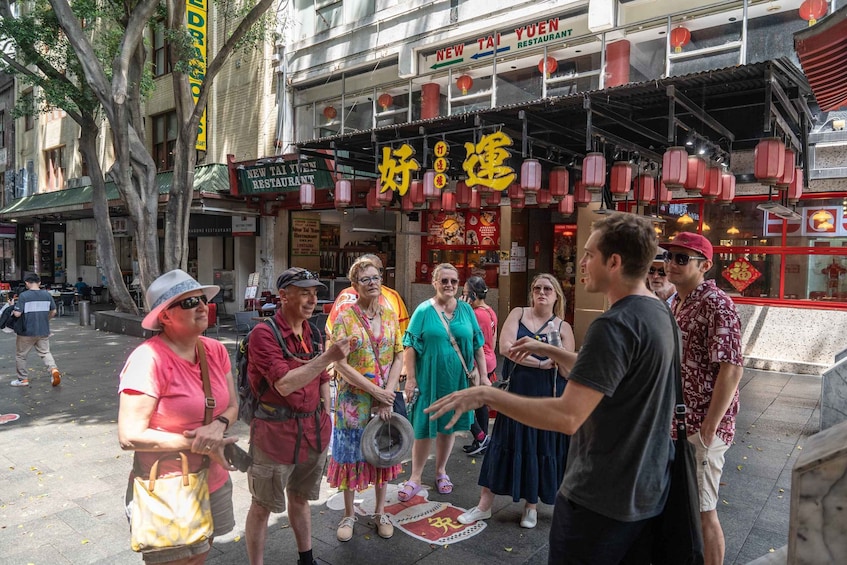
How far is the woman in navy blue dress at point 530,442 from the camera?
4031 mm

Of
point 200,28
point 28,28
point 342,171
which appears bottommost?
point 342,171

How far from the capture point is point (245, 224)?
16828 millimetres

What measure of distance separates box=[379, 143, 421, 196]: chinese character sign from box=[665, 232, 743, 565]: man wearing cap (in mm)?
7262

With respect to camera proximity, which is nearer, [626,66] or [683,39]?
[683,39]

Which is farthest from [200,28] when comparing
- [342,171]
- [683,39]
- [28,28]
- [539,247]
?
[683,39]

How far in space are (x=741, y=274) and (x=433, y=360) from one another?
837cm

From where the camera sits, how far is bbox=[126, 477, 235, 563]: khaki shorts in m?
2.34

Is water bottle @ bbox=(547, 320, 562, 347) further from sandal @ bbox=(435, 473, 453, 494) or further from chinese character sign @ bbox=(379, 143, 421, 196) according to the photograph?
chinese character sign @ bbox=(379, 143, 421, 196)

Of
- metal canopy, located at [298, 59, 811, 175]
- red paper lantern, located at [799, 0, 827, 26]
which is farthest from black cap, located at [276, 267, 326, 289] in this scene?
red paper lantern, located at [799, 0, 827, 26]

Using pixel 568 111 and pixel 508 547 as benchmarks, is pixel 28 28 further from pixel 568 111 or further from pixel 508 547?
pixel 508 547

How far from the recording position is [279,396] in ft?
10.1

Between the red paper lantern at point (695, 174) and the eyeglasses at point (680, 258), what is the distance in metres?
4.79

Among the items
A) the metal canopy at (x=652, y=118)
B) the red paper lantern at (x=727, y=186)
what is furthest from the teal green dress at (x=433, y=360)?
the red paper lantern at (x=727, y=186)

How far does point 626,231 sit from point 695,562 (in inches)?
51.4
